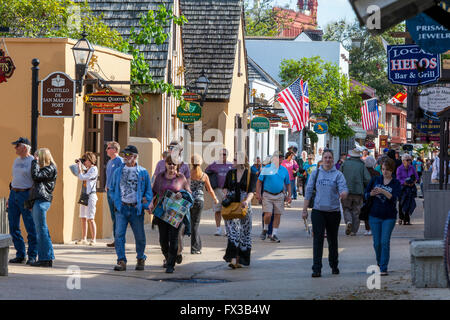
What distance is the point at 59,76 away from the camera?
16.1m

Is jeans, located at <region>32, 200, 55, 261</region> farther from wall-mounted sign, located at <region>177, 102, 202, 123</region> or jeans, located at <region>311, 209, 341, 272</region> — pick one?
wall-mounted sign, located at <region>177, 102, 202, 123</region>

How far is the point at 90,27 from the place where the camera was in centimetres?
2380

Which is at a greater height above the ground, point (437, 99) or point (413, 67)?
point (413, 67)

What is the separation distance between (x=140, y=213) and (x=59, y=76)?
3948mm

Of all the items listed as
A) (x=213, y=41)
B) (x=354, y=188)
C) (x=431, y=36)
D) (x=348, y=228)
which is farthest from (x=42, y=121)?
(x=213, y=41)

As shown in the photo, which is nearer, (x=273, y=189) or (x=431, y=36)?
(x=431, y=36)

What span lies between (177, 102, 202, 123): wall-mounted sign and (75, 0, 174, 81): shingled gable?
3.92ft

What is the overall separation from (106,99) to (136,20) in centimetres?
976

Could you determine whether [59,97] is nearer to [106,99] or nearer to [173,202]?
[106,99]

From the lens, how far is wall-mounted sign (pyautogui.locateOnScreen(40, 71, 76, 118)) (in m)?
16.1

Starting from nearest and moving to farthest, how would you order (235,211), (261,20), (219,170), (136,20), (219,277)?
1. (219,277)
2. (235,211)
3. (219,170)
4. (136,20)
5. (261,20)

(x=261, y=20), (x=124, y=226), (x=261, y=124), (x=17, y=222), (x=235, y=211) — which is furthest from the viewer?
(x=261, y=20)
